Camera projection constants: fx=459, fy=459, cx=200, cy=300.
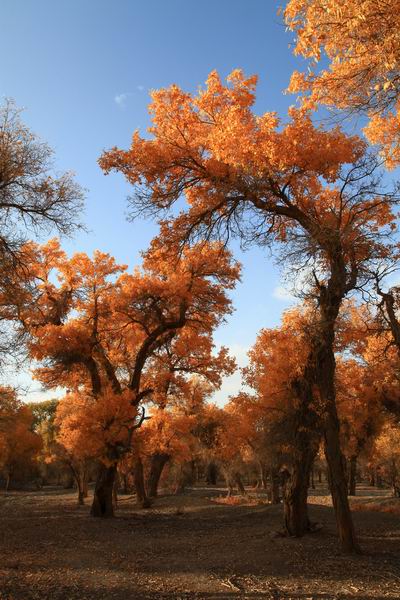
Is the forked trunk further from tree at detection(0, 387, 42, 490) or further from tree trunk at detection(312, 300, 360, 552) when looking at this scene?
tree at detection(0, 387, 42, 490)

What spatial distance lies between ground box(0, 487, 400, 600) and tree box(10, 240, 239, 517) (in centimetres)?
323

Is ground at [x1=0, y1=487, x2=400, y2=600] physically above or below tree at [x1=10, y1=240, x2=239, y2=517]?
below

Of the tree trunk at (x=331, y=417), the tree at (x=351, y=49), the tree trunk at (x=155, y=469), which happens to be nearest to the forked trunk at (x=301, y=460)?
the tree trunk at (x=331, y=417)

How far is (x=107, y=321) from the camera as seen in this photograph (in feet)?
61.3

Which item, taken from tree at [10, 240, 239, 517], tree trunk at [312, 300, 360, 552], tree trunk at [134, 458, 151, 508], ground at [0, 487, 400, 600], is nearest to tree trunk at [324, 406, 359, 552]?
tree trunk at [312, 300, 360, 552]

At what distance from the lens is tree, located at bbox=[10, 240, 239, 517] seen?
16.9 m

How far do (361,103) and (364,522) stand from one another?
12.6m

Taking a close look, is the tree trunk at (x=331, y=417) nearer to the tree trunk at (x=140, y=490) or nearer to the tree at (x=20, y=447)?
the tree trunk at (x=140, y=490)

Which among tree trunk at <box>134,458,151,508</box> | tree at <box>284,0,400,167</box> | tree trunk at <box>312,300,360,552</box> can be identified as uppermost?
tree at <box>284,0,400,167</box>

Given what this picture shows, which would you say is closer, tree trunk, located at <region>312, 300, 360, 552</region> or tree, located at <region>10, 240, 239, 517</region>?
tree trunk, located at <region>312, 300, 360, 552</region>

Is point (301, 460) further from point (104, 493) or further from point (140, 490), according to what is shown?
point (140, 490)

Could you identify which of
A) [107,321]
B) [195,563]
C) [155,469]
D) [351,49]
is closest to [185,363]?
[107,321]

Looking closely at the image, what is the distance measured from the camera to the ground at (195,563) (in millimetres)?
6695

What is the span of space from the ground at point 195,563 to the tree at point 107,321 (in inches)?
127
